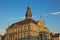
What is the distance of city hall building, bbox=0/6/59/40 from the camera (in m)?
61.1

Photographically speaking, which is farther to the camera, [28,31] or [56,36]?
[56,36]

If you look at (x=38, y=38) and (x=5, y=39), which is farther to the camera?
(x=5, y=39)

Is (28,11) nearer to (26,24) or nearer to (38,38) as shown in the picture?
(26,24)

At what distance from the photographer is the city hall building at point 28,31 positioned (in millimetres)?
61091

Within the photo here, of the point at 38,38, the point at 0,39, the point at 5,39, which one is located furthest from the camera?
the point at 0,39

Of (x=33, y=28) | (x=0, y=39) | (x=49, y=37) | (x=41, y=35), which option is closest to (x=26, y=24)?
(x=33, y=28)

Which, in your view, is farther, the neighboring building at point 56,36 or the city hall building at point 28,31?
the neighboring building at point 56,36

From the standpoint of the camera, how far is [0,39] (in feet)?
249

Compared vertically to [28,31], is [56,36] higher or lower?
lower

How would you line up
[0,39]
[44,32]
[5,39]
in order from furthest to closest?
[0,39]
[5,39]
[44,32]

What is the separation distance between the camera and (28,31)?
61125 mm

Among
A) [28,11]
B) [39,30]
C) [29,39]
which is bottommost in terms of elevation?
[29,39]

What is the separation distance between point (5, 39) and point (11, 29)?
245 inches

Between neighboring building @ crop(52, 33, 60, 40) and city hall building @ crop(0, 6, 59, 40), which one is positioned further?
neighboring building @ crop(52, 33, 60, 40)
